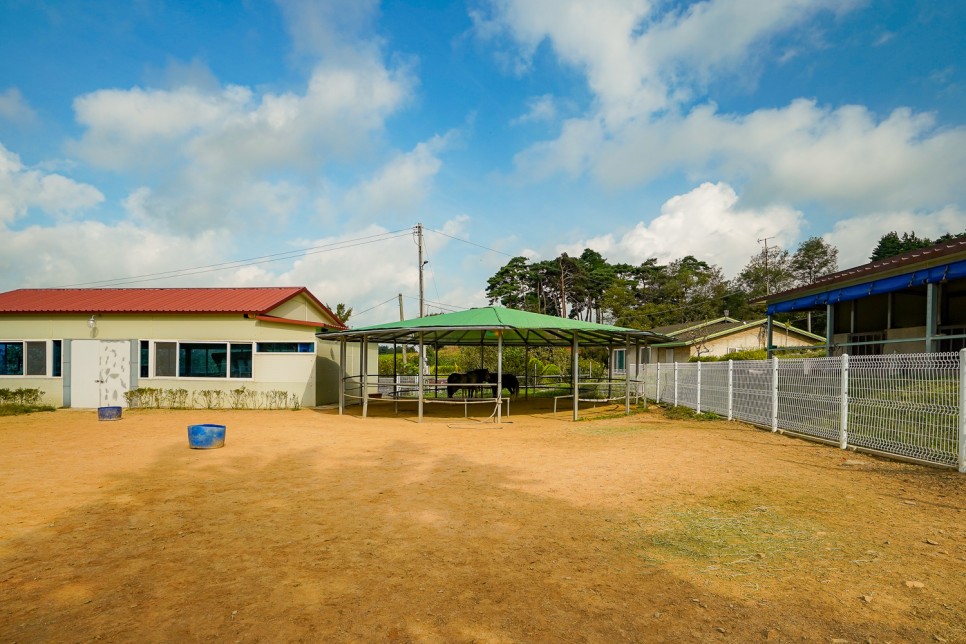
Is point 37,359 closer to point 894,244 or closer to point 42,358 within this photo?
point 42,358

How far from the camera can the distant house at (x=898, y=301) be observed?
36.0ft

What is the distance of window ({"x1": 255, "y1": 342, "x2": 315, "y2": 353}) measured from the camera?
1720 cm

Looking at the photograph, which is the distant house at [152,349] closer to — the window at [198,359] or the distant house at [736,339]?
the window at [198,359]

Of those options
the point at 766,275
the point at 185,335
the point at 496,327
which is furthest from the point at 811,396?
the point at 766,275

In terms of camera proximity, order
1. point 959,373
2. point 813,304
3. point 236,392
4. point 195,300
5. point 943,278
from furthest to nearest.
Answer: point 195,300
point 236,392
point 813,304
point 943,278
point 959,373

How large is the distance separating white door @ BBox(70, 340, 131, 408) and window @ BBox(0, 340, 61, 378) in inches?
28.6

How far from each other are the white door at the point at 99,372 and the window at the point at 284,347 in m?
4.38

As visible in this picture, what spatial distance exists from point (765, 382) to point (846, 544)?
24.1ft

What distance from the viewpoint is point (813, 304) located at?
1532 cm

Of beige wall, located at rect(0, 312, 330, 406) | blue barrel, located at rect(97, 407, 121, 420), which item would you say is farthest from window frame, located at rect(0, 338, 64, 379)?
blue barrel, located at rect(97, 407, 121, 420)

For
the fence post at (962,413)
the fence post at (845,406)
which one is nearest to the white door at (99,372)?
the fence post at (845,406)

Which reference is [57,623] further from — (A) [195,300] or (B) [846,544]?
(A) [195,300]

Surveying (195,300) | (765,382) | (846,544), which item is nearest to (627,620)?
(846,544)

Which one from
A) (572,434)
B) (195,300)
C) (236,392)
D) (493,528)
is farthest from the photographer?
(195,300)
